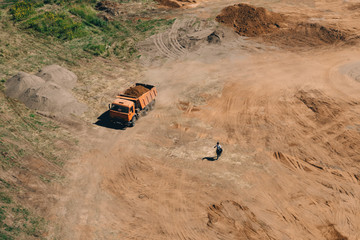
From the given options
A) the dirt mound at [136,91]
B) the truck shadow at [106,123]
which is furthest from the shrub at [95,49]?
the truck shadow at [106,123]

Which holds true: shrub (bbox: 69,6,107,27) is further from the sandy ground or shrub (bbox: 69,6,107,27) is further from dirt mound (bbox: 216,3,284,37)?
dirt mound (bbox: 216,3,284,37)

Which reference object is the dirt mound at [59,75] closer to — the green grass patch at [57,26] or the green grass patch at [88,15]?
the green grass patch at [57,26]

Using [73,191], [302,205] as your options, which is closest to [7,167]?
[73,191]

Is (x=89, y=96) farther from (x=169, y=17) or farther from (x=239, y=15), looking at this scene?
(x=239, y=15)

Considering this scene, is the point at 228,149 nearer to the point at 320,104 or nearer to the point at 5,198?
the point at 320,104

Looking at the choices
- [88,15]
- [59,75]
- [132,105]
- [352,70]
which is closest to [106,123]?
[132,105]

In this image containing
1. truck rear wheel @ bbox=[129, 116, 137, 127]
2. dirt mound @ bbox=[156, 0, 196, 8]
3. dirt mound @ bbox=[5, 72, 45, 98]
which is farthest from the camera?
dirt mound @ bbox=[156, 0, 196, 8]

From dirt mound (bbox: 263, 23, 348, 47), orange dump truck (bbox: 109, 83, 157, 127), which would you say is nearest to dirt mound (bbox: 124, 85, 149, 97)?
orange dump truck (bbox: 109, 83, 157, 127)
